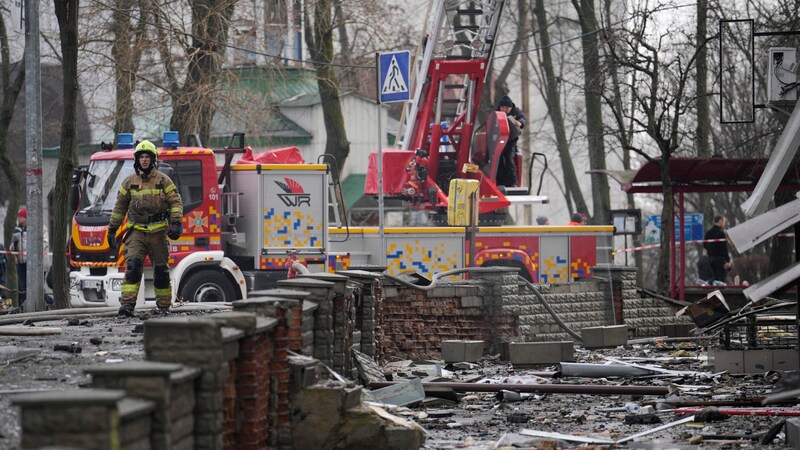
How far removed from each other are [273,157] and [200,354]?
51.5ft

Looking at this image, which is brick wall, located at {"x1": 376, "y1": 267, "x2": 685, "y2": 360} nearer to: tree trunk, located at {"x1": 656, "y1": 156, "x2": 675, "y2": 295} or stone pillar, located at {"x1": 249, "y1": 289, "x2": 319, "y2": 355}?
tree trunk, located at {"x1": 656, "y1": 156, "x2": 675, "y2": 295}

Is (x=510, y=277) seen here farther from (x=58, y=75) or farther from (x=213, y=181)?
(x=58, y=75)

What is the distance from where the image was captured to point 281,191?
22.7 meters

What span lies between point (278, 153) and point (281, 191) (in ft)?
3.56

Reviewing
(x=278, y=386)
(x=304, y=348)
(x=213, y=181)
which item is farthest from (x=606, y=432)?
(x=213, y=181)

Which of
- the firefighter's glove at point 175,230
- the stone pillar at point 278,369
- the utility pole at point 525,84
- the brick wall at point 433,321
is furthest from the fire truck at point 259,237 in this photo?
the utility pole at point 525,84

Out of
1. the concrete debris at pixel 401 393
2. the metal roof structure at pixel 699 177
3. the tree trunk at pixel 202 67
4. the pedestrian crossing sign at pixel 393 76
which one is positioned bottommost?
the concrete debris at pixel 401 393

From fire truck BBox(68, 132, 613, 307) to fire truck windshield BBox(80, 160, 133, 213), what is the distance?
0.05 feet

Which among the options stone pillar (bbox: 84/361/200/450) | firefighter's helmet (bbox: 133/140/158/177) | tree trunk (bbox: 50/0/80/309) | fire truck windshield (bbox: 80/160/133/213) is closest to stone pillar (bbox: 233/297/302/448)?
stone pillar (bbox: 84/361/200/450)

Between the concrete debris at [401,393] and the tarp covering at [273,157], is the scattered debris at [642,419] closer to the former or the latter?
the concrete debris at [401,393]

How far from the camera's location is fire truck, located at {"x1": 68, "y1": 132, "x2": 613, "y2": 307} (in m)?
21.6

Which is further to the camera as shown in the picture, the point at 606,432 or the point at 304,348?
the point at 606,432

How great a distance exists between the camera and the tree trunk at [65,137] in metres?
20.3

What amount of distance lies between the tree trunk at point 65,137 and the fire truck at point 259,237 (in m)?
0.90
